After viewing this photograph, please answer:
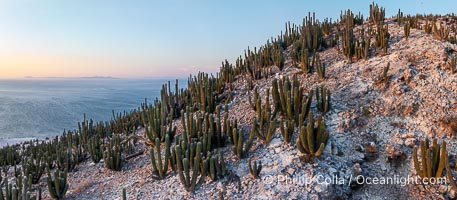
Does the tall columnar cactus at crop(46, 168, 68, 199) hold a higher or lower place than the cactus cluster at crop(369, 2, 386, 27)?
lower

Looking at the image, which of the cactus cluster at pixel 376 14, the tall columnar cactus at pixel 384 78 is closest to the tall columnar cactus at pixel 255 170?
the tall columnar cactus at pixel 384 78

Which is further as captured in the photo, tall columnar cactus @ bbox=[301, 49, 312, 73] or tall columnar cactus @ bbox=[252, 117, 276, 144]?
tall columnar cactus @ bbox=[301, 49, 312, 73]

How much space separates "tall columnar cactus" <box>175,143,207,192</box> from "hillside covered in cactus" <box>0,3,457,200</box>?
0.02 metres

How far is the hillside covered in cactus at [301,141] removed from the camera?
493cm

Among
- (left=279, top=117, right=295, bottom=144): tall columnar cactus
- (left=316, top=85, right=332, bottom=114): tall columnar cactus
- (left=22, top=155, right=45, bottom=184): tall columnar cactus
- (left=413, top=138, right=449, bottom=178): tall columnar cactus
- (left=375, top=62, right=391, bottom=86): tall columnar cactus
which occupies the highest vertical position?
(left=375, top=62, right=391, bottom=86): tall columnar cactus

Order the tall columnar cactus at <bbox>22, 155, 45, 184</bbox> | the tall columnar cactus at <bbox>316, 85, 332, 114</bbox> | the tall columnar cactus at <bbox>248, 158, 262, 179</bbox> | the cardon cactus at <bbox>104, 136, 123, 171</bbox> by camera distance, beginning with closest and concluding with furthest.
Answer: the tall columnar cactus at <bbox>248, 158, 262, 179</bbox> < the tall columnar cactus at <bbox>316, 85, 332, 114</bbox> < the cardon cactus at <bbox>104, 136, 123, 171</bbox> < the tall columnar cactus at <bbox>22, 155, 45, 184</bbox>

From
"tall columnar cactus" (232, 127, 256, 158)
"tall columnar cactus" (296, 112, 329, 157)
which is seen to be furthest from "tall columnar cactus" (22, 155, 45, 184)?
"tall columnar cactus" (296, 112, 329, 157)

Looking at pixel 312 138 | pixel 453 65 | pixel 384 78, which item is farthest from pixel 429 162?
pixel 453 65

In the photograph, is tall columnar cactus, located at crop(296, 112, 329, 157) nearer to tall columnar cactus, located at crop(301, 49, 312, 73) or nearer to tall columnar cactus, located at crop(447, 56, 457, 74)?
tall columnar cactus, located at crop(301, 49, 312, 73)

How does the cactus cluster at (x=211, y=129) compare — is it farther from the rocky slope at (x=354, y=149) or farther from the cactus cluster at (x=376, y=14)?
the cactus cluster at (x=376, y=14)

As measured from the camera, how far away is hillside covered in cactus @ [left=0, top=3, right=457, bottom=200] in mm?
4934

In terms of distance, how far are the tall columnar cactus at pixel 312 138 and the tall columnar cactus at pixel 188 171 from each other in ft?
5.20

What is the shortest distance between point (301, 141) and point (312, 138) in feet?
0.60

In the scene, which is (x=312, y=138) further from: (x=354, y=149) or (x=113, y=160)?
(x=113, y=160)
